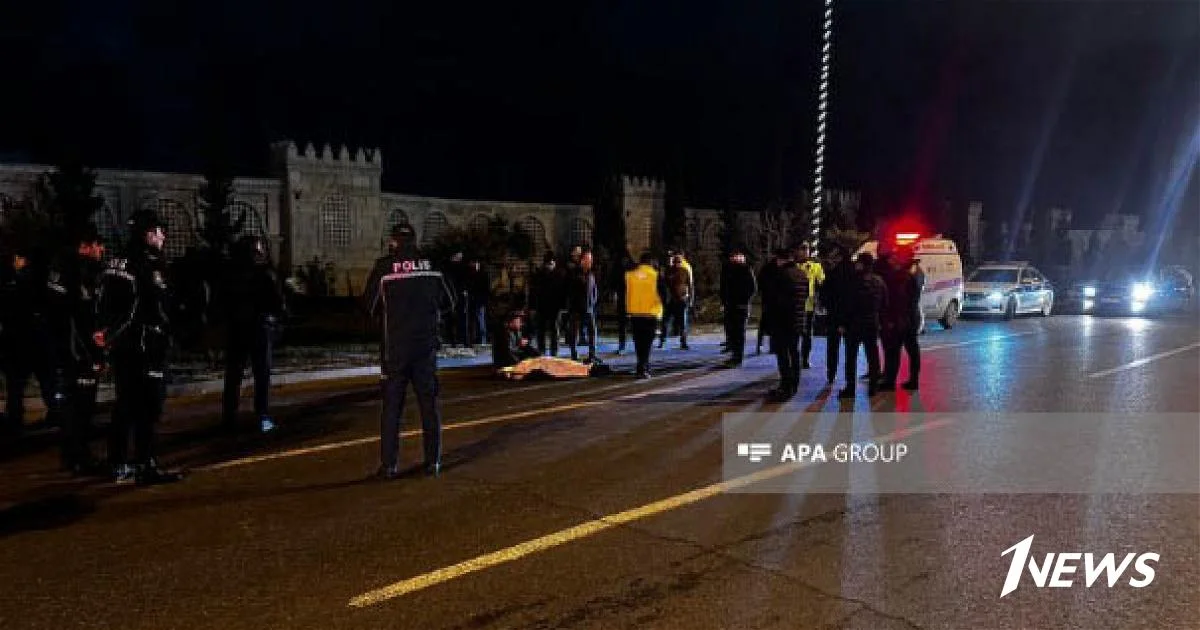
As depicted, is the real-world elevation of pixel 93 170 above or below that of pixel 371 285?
above

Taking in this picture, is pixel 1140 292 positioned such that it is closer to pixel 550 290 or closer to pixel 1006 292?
pixel 1006 292

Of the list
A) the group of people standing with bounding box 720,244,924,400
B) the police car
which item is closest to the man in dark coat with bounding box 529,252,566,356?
the group of people standing with bounding box 720,244,924,400

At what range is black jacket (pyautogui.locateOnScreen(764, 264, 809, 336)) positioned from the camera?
10688 millimetres

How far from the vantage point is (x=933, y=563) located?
509cm

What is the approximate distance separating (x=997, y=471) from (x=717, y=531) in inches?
113

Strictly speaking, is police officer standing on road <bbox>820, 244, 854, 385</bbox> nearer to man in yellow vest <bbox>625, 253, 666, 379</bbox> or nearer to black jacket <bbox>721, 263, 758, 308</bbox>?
man in yellow vest <bbox>625, 253, 666, 379</bbox>

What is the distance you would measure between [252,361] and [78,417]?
6.36 ft

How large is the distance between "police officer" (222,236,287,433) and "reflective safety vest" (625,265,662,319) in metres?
5.05

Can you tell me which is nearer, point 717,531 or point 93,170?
point 717,531

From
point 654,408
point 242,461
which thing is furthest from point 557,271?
point 242,461

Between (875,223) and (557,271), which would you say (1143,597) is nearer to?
(557,271)

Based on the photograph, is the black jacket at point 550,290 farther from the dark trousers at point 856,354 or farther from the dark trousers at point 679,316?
the dark trousers at point 856,354

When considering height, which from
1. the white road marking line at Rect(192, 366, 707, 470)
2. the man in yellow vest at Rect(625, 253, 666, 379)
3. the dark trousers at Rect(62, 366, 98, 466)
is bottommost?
the white road marking line at Rect(192, 366, 707, 470)

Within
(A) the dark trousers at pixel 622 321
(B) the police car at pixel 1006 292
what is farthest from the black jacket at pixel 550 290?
(B) the police car at pixel 1006 292
